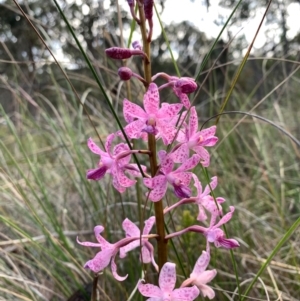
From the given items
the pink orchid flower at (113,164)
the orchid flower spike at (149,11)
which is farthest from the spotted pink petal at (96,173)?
the orchid flower spike at (149,11)

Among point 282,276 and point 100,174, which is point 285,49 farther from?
point 100,174

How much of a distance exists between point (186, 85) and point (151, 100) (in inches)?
3.2

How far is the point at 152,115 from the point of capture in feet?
3.22

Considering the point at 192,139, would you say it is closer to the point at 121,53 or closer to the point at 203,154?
the point at 203,154

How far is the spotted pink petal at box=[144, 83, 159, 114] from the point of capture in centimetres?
95

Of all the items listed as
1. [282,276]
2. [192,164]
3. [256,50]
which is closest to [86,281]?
[282,276]

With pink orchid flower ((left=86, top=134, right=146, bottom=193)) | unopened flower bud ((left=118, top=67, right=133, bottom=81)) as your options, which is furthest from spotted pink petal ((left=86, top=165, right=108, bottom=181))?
unopened flower bud ((left=118, top=67, right=133, bottom=81))

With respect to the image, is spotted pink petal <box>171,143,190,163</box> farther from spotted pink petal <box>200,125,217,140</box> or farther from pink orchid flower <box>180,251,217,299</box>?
pink orchid flower <box>180,251,217,299</box>

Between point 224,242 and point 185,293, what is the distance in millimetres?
146

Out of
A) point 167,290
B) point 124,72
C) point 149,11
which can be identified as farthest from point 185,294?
point 149,11

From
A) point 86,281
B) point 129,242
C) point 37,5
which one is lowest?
point 86,281

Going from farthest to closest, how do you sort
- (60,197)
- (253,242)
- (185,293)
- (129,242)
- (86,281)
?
(60,197), (253,242), (86,281), (129,242), (185,293)

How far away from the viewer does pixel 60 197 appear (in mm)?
2844

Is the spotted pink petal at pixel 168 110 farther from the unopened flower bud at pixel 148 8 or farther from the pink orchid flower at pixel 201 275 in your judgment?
the pink orchid flower at pixel 201 275
